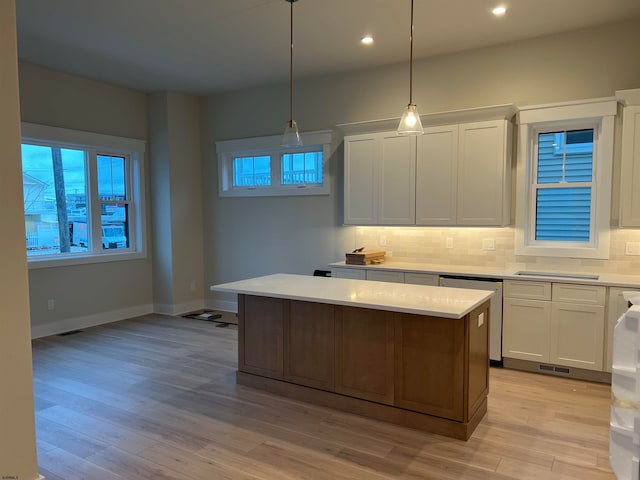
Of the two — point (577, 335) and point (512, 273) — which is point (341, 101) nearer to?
point (512, 273)

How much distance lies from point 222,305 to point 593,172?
16.1ft

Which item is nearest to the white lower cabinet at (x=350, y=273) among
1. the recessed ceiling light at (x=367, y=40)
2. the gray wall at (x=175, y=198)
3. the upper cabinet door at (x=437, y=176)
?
the upper cabinet door at (x=437, y=176)

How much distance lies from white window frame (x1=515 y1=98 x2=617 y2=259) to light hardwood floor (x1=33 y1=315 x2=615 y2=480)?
123 centimetres

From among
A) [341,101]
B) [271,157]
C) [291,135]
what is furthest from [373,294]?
[271,157]

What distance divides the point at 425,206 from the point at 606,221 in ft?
5.29

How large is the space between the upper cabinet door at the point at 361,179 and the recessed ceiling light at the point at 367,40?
0.93m

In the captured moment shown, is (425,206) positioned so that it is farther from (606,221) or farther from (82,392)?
(82,392)

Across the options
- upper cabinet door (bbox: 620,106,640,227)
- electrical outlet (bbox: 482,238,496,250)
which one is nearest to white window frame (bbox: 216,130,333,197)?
electrical outlet (bbox: 482,238,496,250)

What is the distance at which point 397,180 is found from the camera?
482cm

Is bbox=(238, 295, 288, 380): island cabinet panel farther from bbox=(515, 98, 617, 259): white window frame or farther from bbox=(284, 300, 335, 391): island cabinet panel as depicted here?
bbox=(515, 98, 617, 259): white window frame

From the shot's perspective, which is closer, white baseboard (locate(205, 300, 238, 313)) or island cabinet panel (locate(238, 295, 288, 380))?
island cabinet panel (locate(238, 295, 288, 380))

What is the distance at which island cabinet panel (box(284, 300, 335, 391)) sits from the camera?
3309 millimetres

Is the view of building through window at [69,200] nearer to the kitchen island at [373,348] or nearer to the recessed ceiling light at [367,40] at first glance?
the kitchen island at [373,348]

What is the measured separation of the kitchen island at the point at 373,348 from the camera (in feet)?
9.39
